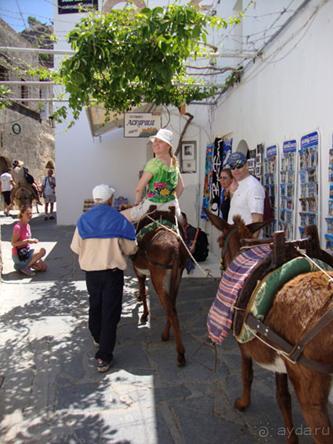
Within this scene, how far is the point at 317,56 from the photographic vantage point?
13.5 ft

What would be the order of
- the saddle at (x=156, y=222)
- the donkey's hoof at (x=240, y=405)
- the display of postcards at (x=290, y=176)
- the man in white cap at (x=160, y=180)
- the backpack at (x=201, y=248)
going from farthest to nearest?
1. the backpack at (x=201, y=248)
2. the display of postcards at (x=290, y=176)
3. the man in white cap at (x=160, y=180)
4. the saddle at (x=156, y=222)
5. the donkey's hoof at (x=240, y=405)

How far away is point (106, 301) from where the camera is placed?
3982 mm

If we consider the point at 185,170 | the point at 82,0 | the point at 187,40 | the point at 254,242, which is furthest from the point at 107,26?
the point at 82,0

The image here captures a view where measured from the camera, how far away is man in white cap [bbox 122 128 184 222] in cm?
454

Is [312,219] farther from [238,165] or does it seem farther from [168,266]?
[168,266]

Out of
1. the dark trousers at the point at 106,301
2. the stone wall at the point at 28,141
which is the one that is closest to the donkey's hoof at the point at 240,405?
the dark trousers at the point at 106,301

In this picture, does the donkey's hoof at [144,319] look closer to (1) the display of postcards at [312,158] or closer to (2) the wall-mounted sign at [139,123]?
(1) the display of postcards at [312,158]

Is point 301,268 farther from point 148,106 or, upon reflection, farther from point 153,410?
point 148,106

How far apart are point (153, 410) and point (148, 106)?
8.46 m

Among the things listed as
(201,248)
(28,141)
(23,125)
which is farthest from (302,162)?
(28,141)

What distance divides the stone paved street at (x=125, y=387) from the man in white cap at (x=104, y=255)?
36cm

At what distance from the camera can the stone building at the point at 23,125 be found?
746 inches

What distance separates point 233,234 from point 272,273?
3.31 feet

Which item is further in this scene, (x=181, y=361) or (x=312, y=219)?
(x=312, y=219)
